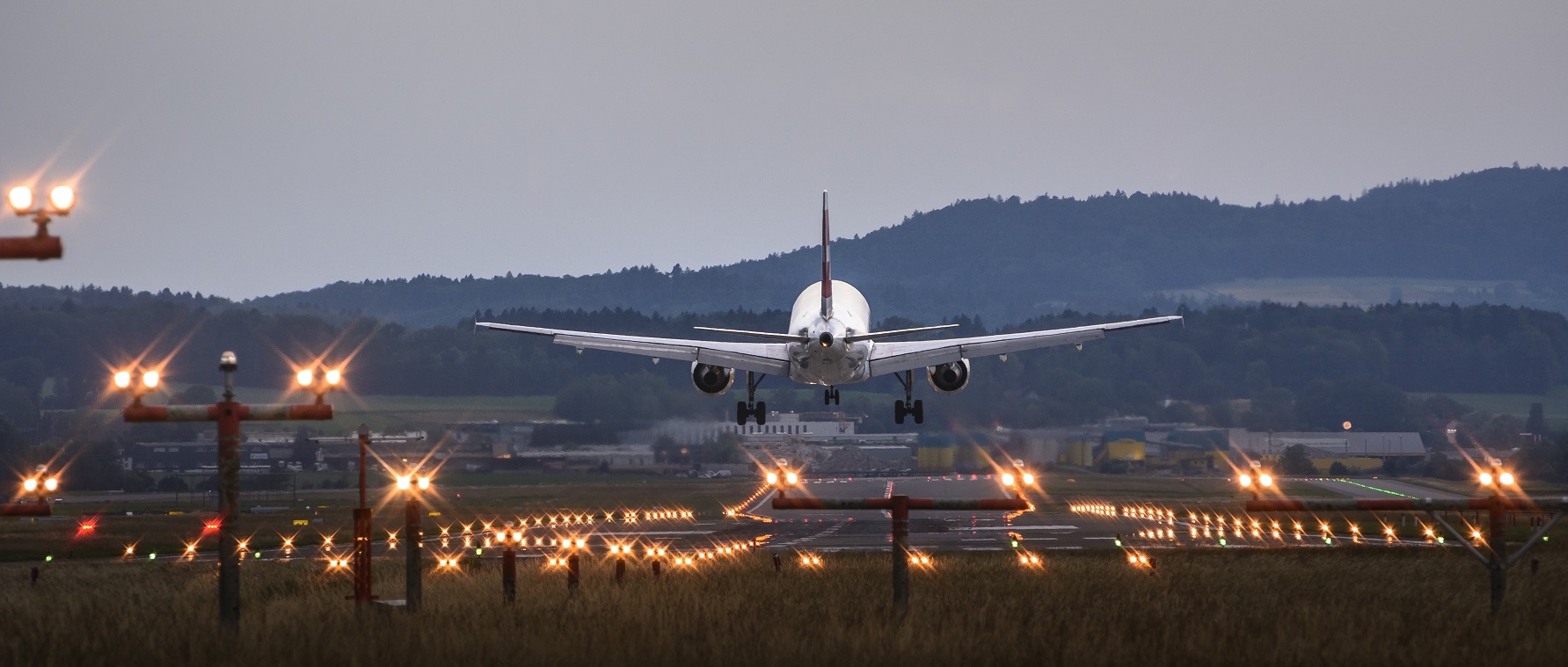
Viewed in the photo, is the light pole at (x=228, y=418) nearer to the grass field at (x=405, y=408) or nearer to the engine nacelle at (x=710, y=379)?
the engine nacelle at (x=710, y=379)

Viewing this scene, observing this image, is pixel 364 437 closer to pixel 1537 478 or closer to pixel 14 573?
pixel 14 573

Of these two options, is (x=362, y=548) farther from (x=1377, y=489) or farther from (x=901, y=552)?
(x=1377, y=489)

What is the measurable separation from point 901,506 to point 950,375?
4068 centimetres

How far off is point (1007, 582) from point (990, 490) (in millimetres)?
74187

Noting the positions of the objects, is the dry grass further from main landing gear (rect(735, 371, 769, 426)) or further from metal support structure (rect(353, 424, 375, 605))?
main landing gear (rect(735, 371, 769, 426))

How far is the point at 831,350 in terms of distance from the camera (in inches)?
2274

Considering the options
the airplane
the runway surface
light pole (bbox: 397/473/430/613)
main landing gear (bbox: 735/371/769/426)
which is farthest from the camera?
the runway surface

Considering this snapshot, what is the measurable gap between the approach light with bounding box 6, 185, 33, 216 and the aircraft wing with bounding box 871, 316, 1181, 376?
44534mm

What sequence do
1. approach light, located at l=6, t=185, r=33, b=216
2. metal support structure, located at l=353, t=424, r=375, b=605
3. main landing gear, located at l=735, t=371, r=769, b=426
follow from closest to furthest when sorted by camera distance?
1. approach light, located at l=6, t=185, r=33, b=216
2. metal support structure, located at l=353, t=424, r=375, b=605
3. main landing gear, located at l=735, t=371, r=769, b=426

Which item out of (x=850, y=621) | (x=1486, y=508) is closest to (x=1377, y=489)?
(x=1486, y=508)

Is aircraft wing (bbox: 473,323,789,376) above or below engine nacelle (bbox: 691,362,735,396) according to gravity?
above

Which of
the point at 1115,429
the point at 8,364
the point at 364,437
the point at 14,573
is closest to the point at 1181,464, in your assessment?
the point at 1115,429

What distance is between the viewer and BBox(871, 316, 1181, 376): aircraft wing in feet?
205

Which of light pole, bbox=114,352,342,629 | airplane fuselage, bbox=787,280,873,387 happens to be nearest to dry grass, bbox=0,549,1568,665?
light pole, bbox=114,352,342,629
